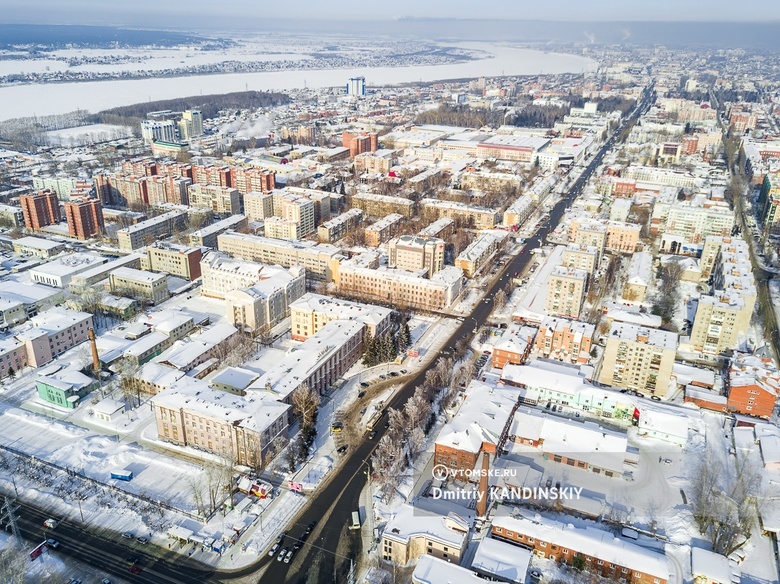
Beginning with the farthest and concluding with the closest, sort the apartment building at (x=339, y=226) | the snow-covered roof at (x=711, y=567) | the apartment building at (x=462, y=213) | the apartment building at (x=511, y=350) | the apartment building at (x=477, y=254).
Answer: the apartment building at (x=462, y=213) < the apartment building at (x=339, y=226) < the apartment building at (x=477, y=254) < the apartment building at (x=511, y=350) < the snow-covered roof at (x=711, y=567)

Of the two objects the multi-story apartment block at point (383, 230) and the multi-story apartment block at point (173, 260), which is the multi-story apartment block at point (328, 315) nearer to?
the multi-story apartment block at point (173, 260)

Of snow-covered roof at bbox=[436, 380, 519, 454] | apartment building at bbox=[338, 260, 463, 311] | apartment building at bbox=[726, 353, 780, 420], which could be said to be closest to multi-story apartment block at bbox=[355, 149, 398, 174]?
apartment building at bbox=[338, 260, 463, 311]

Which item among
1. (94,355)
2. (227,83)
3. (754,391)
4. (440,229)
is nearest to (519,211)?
(440,229)

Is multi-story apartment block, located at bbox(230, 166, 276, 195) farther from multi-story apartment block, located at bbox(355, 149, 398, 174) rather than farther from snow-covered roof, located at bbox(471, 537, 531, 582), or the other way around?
snow-covered roof, located at bbox(471, 537, 531, 582)

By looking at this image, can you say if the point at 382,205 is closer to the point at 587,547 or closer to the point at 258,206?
the point at 258,206

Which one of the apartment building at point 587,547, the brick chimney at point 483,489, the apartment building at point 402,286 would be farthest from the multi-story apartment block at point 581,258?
the apartment building at point 587,547
